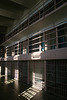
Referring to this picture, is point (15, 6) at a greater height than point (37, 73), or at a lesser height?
greater

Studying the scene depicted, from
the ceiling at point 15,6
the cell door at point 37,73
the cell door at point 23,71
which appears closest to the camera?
the cell door at point 37,73

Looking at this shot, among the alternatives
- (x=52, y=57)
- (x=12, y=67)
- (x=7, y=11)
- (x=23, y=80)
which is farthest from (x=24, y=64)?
(x=7, y=11)

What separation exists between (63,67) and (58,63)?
0.71 ft

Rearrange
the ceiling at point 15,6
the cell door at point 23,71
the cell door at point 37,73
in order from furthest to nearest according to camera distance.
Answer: the cell door at point 23,71 < the ceiling at point 15,6 < the cell door at point 37,73

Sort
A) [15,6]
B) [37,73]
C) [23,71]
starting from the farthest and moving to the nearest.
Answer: [23,71]
[15,6]
[37,73]

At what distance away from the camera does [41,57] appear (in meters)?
3.05

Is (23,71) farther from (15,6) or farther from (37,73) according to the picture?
(15,6)

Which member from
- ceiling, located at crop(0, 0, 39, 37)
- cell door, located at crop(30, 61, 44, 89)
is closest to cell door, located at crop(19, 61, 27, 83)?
cell door, located at crop(30, 61, 44, 89)

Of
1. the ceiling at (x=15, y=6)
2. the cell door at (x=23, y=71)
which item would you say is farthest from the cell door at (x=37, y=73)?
the ceiling at (x=15, y=6)

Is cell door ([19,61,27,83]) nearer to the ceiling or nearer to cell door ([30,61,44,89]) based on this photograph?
cell door ([30,61,44,89])

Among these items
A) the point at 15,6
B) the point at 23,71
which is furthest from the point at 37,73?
the point at 15,6

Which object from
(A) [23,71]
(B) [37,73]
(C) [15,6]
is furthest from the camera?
(A) [23,71]

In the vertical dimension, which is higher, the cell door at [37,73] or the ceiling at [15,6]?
the ceiling at [15,6]

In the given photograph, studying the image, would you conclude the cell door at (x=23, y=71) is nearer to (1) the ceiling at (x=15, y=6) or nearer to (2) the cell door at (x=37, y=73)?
(2) the cell door at (x=37, y=73)
